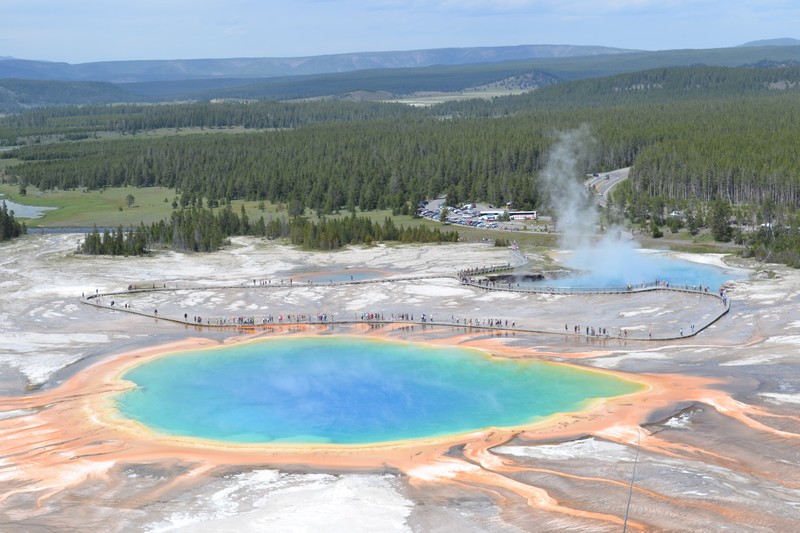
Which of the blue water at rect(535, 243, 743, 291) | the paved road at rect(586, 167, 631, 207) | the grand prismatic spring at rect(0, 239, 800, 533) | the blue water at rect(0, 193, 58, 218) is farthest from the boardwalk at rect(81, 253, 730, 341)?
the blue water at rect(0, 193, 58, 218)

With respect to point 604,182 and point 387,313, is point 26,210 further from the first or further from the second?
point 387,313

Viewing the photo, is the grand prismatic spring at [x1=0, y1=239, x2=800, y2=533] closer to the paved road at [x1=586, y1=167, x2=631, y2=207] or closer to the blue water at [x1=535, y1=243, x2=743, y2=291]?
the blue water at [x1=535, y1=243, x2=743, y2=291]

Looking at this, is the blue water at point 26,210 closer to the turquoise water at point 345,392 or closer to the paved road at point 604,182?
the paved road at point 604,182

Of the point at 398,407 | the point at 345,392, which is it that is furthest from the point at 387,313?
the point at 398,407

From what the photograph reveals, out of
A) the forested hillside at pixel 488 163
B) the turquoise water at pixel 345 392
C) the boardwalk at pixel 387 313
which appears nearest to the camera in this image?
the turquoise water at pixel 345 392

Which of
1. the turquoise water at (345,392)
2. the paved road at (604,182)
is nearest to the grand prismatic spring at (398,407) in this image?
the turquoise water at (345,392)
